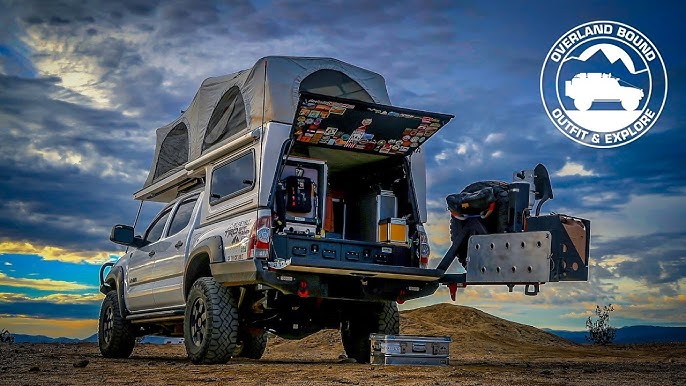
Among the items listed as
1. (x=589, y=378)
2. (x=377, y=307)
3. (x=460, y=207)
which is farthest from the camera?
(x=377, y=307)

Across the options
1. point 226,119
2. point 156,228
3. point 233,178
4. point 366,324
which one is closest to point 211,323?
point 233,178

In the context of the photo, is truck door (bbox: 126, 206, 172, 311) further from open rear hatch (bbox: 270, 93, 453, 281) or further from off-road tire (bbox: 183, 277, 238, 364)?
open rear hatch (bbox: 270, 93, 453, 281)

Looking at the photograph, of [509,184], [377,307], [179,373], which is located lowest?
[179,373]

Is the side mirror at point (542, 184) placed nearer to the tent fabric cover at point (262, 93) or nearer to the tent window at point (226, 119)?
the tent fabric cover at point (262, 93)

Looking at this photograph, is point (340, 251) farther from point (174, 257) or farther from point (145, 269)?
point (145, 269)

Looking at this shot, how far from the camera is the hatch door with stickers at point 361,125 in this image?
9.62 m

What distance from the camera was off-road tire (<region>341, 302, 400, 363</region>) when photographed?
443 inches

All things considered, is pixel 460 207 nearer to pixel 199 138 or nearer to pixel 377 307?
pixel 377 307

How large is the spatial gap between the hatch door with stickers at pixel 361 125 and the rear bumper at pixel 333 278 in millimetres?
1551

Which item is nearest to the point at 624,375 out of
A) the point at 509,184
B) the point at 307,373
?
the point at 509,184

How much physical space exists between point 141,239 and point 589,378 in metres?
7.05

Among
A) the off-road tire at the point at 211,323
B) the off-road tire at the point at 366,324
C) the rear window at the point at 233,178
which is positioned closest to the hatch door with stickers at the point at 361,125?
the rear window at the point at 233,178

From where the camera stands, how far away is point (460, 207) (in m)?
10.5

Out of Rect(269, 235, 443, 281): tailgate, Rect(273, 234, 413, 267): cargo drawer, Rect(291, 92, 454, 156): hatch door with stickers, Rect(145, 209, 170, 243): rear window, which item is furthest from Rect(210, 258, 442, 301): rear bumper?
Rect(145, 209, 170, 243): rear window
